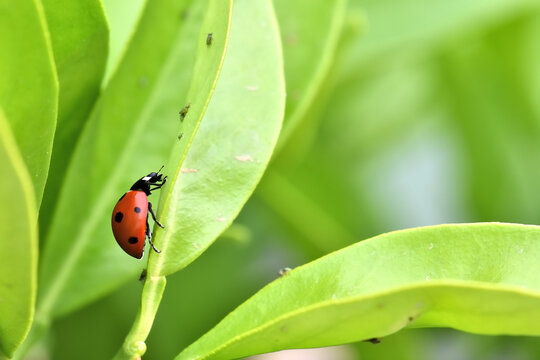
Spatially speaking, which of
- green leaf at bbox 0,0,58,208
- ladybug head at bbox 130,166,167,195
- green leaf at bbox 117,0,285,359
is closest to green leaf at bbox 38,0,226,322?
ladybug head at bbox 130,166,167,195

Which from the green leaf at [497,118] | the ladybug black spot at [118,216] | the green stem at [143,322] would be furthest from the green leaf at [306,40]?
the green leaf at [497,118]

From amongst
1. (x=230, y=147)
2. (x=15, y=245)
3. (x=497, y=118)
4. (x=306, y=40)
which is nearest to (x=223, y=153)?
(x=230, y=147)

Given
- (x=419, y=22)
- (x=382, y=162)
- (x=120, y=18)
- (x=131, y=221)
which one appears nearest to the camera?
(x=131, y=221)

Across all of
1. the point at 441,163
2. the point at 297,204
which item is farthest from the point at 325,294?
the point at 441,163

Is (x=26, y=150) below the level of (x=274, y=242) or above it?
below

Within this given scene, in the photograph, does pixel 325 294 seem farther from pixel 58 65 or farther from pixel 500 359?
pixel 500 359

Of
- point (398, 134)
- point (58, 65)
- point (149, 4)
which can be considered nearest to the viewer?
point (58, 65)

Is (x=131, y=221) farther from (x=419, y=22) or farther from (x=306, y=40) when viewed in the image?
(x=419, y=22)
